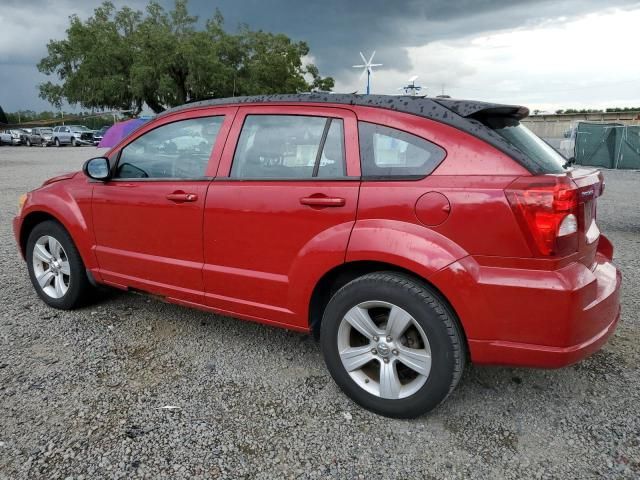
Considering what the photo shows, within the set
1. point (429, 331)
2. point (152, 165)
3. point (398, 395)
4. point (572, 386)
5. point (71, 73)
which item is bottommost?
point (572, 386)

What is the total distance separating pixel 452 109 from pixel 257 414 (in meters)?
1.95

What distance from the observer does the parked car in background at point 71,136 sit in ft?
130

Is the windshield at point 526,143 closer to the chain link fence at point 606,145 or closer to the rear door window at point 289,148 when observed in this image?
the rear door window at point 289,148

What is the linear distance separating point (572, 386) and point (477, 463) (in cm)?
105

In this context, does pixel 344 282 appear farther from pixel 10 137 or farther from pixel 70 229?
pixel 10 137

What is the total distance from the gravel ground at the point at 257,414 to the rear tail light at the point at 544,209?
1.03 m

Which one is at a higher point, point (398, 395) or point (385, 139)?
point (385, 139)

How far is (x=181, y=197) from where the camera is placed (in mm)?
3217

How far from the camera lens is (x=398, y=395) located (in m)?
2.61

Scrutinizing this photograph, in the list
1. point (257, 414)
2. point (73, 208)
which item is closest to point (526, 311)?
point (257, 414)

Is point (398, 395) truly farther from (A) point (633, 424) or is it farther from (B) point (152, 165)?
(B) point (152, 165)

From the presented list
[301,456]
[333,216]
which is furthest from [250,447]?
[333,216]

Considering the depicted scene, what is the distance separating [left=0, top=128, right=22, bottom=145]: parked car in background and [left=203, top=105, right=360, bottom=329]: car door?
4278cm

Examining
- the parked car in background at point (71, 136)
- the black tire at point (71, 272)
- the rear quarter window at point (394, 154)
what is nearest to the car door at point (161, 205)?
the black tire at point (71, 272)
